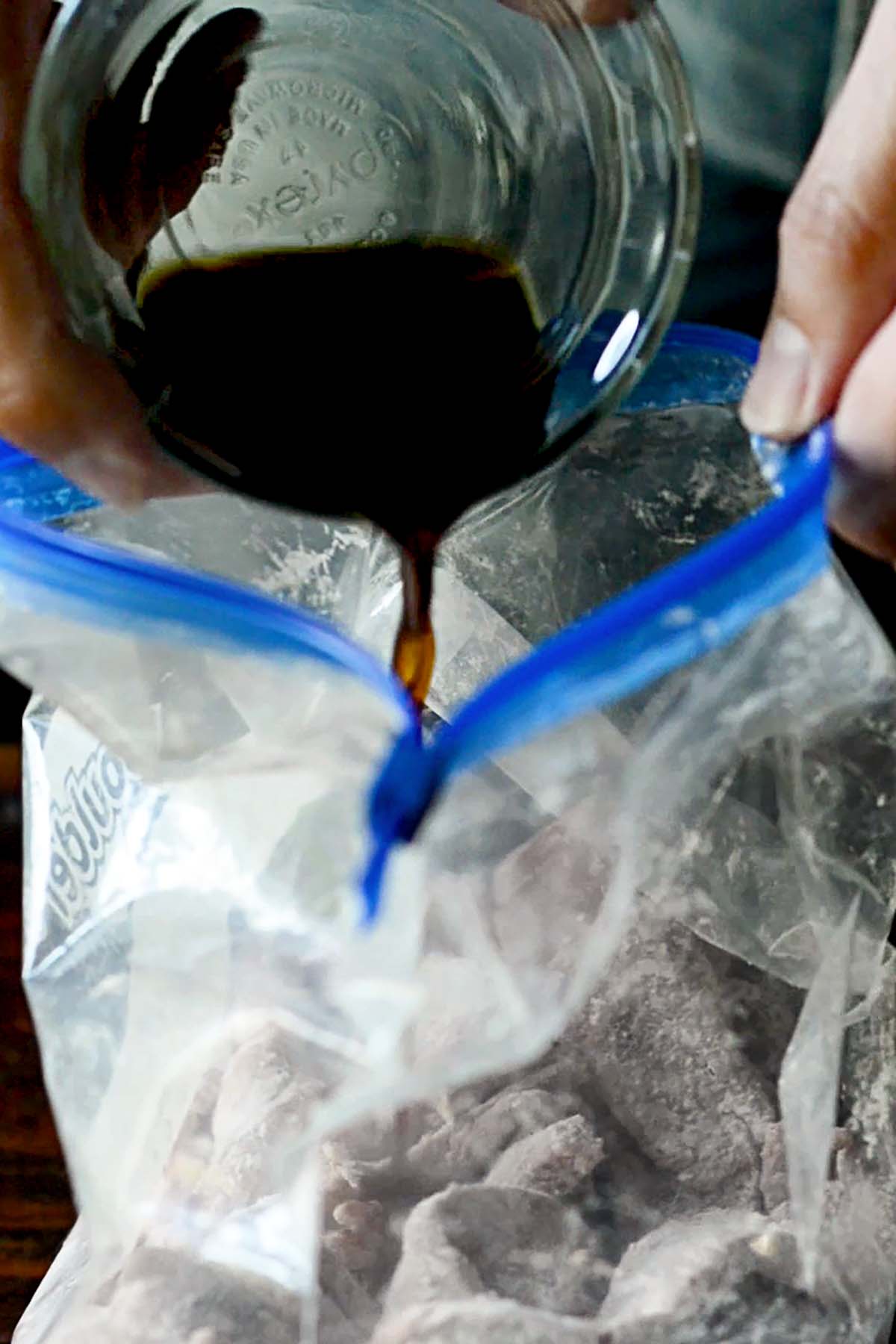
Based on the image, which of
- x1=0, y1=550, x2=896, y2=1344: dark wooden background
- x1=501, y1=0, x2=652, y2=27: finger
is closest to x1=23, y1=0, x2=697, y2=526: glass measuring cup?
x1=501, y1=0, x2=652, y2=27: finger

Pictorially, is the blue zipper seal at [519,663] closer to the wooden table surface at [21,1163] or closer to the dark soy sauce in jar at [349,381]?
the dark soy sauce in jar at [349,381]

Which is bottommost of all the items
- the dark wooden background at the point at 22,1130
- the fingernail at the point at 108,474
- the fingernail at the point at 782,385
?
the dark wooden background at the point at 22,1130

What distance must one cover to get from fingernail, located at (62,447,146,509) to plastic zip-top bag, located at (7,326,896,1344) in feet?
0.10

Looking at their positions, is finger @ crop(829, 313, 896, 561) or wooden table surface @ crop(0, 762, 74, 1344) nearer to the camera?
finger @ crop(829, 313, 896, 561)

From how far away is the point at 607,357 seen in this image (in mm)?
434

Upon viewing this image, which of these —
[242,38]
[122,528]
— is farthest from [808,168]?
[122,528]

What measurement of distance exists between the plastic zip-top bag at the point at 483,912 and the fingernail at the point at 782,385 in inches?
0.5

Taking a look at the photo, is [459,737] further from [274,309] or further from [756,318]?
[756,318]

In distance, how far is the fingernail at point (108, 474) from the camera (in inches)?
17.6

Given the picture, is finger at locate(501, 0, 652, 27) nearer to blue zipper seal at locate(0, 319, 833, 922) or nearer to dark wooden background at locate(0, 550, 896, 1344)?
blue zipper seal at locate(0, 319, 833, 922)

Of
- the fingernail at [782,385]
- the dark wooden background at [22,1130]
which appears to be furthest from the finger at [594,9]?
the dark wooden background at [22,1130]

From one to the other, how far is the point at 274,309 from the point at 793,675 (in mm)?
183

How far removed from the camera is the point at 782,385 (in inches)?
14.8

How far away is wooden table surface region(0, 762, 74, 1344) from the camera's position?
51cm
